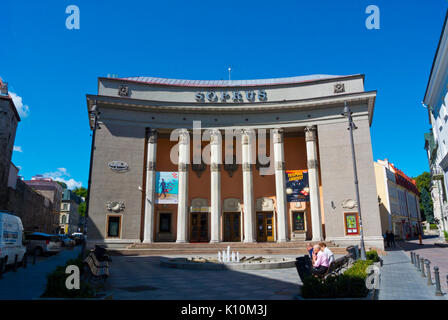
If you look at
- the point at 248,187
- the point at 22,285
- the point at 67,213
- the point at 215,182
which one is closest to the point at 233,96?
the point at 215,182

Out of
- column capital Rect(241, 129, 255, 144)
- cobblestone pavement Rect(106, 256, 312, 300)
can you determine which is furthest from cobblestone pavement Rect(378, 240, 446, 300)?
column capital Rect(241, 129, 255, 144)

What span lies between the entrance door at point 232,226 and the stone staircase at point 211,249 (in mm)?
4882

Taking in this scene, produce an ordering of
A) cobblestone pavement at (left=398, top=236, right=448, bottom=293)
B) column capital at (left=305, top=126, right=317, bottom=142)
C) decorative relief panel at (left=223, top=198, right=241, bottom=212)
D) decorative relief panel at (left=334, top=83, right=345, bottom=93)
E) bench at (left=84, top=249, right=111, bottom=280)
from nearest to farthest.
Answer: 1. bench at (left=84, top=249, right=111, bottom=280)
2. cobblestone pavement at (left=398, top=236, right=448, bottom=293)
3. column capital at (left=305, top=126, right=317, bottom=142)
4. decorative relief panel at (left=334, top=83, right=345, bottom=93)
5. decorative relief panel at (left=223, top=198, right=241, bottom=212)

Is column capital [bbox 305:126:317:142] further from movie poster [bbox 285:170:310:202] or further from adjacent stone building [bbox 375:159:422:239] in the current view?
adjacent stone building [bbox 375:159:422:239]

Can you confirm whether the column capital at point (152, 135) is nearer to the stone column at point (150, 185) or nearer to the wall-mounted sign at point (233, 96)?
the stone column at point (150, 185)

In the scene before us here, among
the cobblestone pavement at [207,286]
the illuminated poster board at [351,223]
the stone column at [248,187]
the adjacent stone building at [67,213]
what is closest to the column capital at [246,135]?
the stone column at [248,187]

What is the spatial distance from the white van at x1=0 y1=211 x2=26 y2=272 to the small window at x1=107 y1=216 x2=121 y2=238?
12.0 metres

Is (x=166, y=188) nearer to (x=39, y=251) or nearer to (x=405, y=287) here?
(x=39, y=251)

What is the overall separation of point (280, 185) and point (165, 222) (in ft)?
40.9

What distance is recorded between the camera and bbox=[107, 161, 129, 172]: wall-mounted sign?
30.4 m

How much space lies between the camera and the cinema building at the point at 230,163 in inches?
1166
